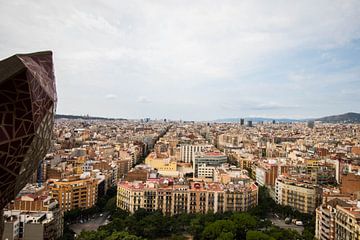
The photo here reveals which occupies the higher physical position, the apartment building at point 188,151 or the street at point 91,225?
the apartment building at point 188,151

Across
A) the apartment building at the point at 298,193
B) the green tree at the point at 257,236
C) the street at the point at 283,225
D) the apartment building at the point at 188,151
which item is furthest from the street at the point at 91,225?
the apartment building at the point at 188,151

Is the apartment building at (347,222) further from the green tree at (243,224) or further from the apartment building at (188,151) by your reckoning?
the apartment building at (188,151)

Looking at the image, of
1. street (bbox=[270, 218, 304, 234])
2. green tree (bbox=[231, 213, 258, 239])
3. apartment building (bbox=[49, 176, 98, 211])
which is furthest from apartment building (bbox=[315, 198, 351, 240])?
apartment building (bbox=[49, 176, 98, 211])

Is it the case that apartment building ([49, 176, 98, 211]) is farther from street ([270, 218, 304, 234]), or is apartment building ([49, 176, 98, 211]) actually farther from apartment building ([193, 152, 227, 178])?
apartment building ([193, 152, 227, 178])

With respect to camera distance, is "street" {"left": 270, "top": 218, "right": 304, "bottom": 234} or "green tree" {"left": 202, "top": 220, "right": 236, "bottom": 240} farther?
"street" {"left": 270, "top": 218, "right": 304, "bottom": 234}

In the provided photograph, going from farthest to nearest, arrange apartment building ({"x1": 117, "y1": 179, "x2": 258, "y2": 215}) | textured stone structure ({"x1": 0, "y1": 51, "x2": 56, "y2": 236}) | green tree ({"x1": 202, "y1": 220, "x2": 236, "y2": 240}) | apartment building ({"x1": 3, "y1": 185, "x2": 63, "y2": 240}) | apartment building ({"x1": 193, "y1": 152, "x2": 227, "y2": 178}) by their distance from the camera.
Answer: apartment building ({"x1": 193, "y1": 152, "x2": 227, "y2": 178})
apartment building ({"x1": 117, "y1": 179, "x2": 258, "y2": 215})
green tree ({"x1": 202, "y1": 220, "x2": 236, "y2": 240})
apartment building ({"x1": 3, "y1": 185, "x2": 63, "y2": 240})
textured stone structure ({"x1": 0, "y1": 51, "x2": 56, "y2": 236})

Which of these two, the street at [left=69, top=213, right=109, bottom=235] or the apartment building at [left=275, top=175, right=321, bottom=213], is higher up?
the apartment building at [left=275, top=175, right=321, bottom=213]
